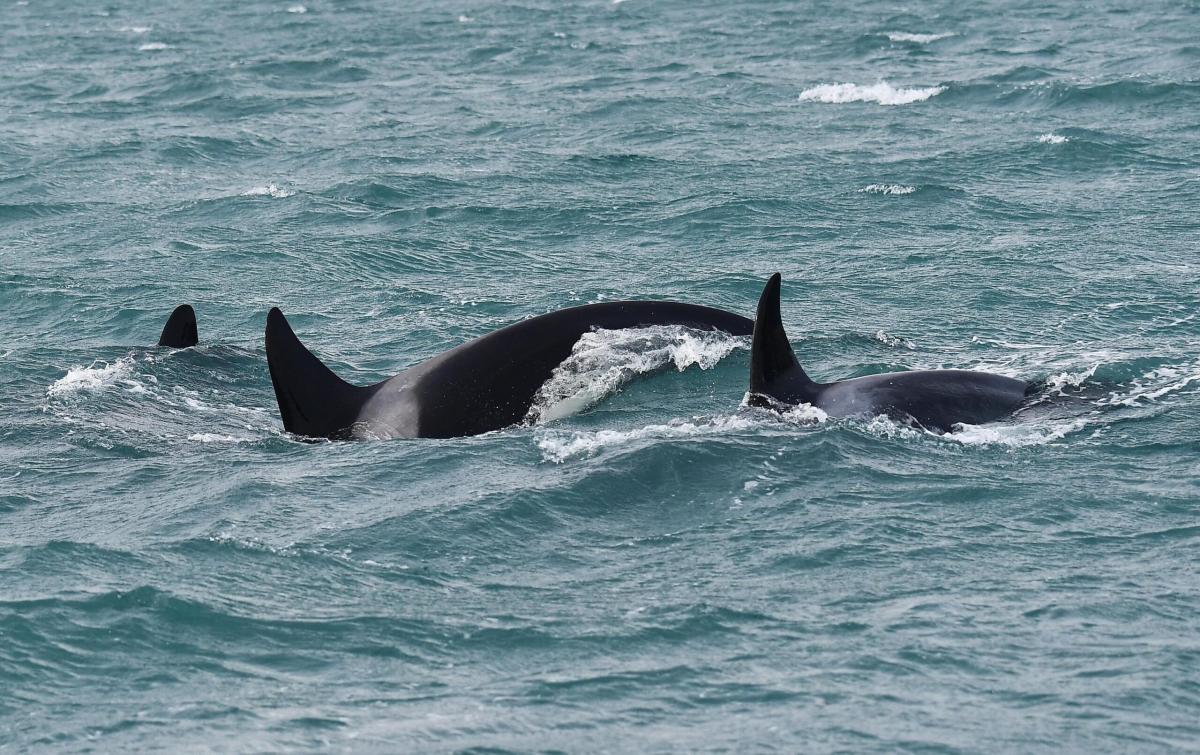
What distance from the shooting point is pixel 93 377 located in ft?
61.0

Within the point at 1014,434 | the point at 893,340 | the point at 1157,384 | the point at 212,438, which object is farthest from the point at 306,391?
the point at 1157,384

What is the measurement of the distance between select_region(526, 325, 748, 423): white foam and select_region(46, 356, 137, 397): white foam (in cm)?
544

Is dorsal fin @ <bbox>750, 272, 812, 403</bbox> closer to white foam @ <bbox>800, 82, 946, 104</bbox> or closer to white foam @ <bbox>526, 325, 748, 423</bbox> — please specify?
white foam @ <bbox>526, 325, 748, 423</bbox>

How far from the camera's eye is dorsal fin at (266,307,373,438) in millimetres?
15152

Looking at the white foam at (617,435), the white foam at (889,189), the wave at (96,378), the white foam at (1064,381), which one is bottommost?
the white foam at (1064,381)

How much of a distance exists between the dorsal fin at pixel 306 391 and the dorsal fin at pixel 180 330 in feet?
13.9

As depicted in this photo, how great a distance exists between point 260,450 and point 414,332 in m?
6.08

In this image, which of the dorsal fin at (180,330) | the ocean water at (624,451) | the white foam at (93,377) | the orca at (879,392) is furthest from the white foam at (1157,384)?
the white foam at (93,377)

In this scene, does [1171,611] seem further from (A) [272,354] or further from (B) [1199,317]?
(B) [1199,317]

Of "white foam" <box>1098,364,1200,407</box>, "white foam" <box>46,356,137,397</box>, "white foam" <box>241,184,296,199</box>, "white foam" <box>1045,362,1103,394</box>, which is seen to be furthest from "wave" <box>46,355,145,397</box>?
"white foam" <box>241,184,296,199</box>

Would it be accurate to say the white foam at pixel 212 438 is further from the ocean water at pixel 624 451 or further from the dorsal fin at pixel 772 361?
the dorsal fin at pixel 772 361

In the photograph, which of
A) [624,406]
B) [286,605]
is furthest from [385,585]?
[624,406]

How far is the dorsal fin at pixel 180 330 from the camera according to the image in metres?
19.3

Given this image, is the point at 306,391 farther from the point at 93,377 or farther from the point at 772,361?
the point at 93,377
